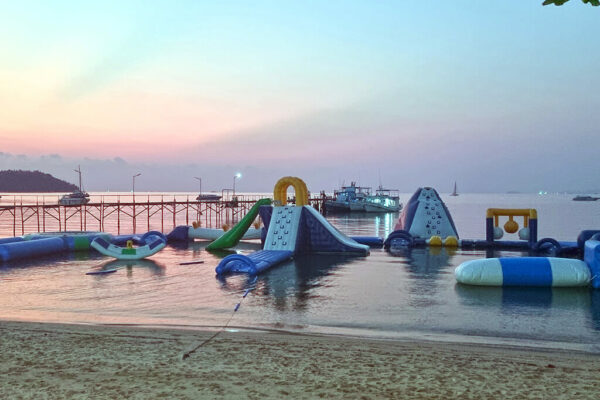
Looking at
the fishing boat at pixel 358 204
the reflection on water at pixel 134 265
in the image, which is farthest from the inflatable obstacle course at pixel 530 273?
the fishing boat at pixel 358 204

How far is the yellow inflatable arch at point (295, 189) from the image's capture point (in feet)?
70.5

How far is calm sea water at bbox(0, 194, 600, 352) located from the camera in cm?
942

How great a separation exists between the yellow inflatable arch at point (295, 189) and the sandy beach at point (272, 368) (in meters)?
13.3

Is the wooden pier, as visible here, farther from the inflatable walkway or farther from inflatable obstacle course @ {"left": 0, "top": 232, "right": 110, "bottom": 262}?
the inflatable walkway

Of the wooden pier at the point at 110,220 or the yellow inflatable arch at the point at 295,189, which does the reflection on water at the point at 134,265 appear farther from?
the wooden pier at the point at 110,220

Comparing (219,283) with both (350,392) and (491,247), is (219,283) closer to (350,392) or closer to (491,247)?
(350,392)

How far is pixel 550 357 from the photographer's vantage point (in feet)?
23.7

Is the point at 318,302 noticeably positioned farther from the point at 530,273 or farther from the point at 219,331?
the point at 530,273

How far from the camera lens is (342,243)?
70.2 feet

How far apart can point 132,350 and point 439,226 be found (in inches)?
822

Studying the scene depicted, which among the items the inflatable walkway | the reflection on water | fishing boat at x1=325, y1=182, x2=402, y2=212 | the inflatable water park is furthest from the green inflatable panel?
fishing boat at x1=325, y1=182, x2=402, y2=212

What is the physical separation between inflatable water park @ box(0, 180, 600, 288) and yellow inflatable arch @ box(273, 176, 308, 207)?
4 cm

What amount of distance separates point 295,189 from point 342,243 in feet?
9.44

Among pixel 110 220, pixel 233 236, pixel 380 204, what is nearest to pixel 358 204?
pixel 380 204
